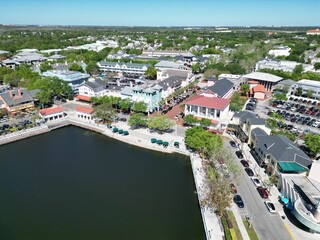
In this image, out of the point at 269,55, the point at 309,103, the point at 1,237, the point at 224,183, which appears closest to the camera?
the point at 1,237

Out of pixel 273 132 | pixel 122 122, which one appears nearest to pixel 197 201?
pixel 273 132

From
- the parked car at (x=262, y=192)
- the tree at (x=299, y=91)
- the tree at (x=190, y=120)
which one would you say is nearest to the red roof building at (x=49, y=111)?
the tree at (x=190, y=120)

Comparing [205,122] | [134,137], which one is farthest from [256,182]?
[134,137]

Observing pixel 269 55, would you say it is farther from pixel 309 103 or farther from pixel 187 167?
pixel 187 167

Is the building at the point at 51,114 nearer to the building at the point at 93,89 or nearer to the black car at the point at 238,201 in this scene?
the building at the point at 93,89

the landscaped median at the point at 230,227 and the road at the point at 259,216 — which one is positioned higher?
the landscaped median at the point at 230,227

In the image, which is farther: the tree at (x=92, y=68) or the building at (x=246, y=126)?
the tree at (x=92, y=68)

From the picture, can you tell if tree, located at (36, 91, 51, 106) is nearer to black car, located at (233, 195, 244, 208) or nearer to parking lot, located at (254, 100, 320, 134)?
black car, located at (233, 195, 244, 208)

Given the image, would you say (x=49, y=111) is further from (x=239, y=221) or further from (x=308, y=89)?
(x=308, y=89)
